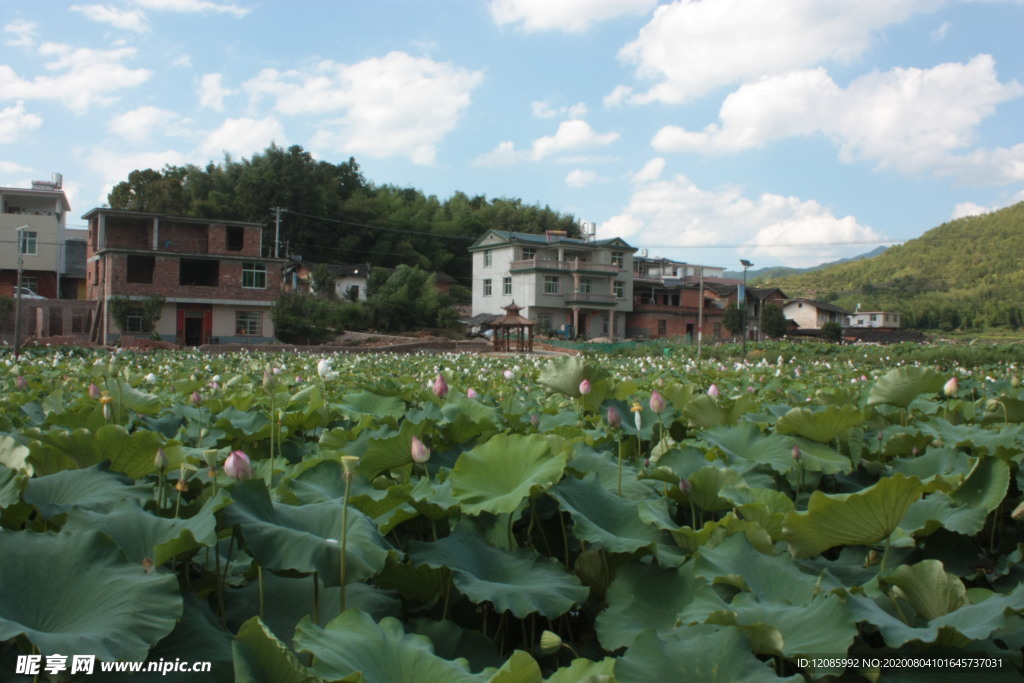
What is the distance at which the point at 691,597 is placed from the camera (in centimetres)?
127

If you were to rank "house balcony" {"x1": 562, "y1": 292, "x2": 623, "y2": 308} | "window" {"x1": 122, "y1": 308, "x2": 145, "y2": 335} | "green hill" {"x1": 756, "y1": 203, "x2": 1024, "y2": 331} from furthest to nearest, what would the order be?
1. "green hill" {"x1": 756, "y1": 203, "x2": 1024, "y2": 331}
2. "house balcony" {"x1": 562, "y1": 292, "x2": 623, "y2": 308}
3. "window" {"x1": 122, "y1": 308, "x2": 145, "y2": 335}

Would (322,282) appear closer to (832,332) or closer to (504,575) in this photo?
(832,332)

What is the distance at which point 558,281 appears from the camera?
49.6 m

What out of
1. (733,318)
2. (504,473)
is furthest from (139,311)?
(733,318)

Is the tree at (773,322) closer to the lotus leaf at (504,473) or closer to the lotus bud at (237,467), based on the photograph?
the lotus leaf at (504,473)

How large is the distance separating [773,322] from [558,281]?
1809 cm

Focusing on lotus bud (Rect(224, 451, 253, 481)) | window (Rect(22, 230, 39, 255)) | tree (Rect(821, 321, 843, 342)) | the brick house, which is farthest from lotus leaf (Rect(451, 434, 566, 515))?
tree (Rect(821, 321, 843, 342))

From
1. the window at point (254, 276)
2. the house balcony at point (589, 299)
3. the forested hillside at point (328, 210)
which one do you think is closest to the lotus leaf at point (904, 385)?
the window at point (254, 276)

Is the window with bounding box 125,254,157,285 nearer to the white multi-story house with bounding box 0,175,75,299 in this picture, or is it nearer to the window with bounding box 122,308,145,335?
the window with bounding box 122,308,145,335

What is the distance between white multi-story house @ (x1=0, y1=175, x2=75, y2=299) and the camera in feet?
133

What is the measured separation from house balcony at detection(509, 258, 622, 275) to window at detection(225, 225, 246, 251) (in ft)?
60.4

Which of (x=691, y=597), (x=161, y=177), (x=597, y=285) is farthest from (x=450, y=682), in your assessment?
(x=161, y=177)

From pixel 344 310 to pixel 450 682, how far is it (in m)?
43.0

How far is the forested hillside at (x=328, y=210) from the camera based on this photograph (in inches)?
2106
